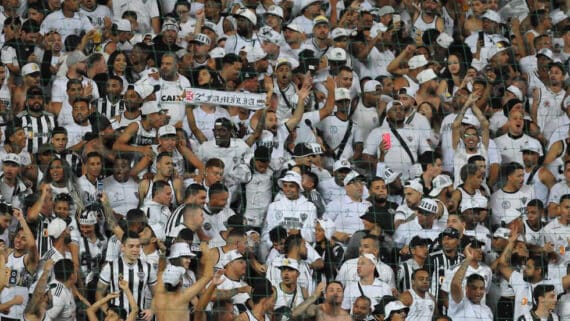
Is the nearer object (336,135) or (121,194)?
(121,194)

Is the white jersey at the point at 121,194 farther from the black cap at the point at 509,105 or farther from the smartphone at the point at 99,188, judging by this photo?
the black cap at the point at 509,105

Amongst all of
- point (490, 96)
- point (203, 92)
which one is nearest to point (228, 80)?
point (203, 92)

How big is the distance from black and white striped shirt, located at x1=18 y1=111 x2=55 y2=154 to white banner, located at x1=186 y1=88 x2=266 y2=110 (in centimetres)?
114

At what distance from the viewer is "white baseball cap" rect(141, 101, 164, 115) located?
14.3 metres

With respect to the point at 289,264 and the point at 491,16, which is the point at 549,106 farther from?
the point at 289,264

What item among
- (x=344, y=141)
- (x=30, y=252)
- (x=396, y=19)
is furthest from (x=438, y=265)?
(x=396, y=19)

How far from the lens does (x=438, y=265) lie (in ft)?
44.4

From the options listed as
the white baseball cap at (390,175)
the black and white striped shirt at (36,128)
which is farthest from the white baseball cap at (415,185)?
the black and white striped shirt at (36,128)

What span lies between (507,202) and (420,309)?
1556 mm

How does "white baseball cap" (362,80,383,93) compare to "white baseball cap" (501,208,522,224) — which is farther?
"white baseball cap" (362,80,383,93)

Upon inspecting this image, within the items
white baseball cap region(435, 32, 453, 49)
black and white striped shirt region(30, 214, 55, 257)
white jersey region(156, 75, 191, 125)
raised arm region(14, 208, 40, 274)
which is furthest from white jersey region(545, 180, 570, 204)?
raised arm region(14, 208, 40, 274)

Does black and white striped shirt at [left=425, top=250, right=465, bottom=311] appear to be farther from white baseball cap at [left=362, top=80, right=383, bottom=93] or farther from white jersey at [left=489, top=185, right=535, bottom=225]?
white baseball cap at [left=362, top=80, right=383, bottom=93]

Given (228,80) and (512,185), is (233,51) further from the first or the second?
(512,185)

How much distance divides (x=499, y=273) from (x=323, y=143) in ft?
6.00
